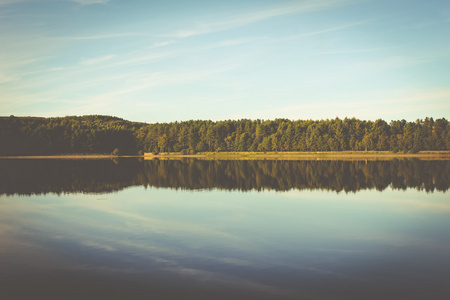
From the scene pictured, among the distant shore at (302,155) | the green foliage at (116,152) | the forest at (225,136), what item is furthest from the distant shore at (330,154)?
the green foliage at (116,152)

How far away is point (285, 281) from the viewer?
9.33m

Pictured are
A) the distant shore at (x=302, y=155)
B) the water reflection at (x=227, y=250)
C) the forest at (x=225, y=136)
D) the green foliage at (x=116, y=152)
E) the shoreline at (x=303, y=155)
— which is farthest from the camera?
the green foliage at (x=116, y=152)

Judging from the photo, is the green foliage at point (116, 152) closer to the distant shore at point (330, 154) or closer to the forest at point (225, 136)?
the forest at point (225, 136)

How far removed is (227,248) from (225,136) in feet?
455

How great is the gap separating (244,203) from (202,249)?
10137 mm

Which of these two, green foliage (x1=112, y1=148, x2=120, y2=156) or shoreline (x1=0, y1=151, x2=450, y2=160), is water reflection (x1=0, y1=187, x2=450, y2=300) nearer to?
shoreline (x1=0, y1=151, x2=450, y2=160)

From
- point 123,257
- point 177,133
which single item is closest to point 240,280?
point 123,257

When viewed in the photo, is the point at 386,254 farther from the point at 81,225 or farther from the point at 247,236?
the point at 81,225

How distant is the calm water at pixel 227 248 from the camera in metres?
8.97

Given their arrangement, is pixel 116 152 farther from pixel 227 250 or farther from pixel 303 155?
pixel 227 250

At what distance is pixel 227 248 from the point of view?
40.6ft

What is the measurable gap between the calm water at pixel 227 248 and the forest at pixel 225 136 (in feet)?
342

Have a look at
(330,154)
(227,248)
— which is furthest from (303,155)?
(227,248)

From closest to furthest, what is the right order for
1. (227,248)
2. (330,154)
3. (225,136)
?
1. (227,248)
2. (330,154)
3. (225,136)
